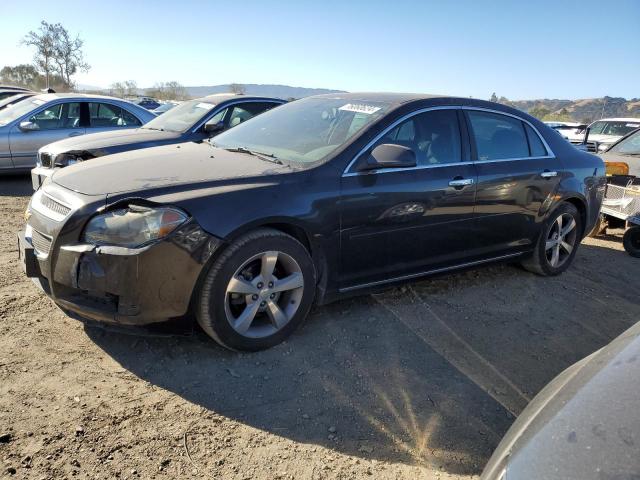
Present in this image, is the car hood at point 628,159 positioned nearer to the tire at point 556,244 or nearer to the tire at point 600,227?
the tire at point 600,227

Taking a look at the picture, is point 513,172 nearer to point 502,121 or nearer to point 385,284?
point 502,121

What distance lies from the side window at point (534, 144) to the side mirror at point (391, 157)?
72.0 inches

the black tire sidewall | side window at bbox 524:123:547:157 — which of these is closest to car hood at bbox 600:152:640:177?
the black tire sidewall

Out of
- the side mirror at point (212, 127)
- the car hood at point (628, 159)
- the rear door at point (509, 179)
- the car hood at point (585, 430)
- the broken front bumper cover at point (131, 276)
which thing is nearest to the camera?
the car hood at point (585, 430)

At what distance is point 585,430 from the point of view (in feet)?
5.06

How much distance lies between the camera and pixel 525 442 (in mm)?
1620

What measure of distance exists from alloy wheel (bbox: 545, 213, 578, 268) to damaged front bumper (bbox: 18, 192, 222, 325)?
11.7 feet

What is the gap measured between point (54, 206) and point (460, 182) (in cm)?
291

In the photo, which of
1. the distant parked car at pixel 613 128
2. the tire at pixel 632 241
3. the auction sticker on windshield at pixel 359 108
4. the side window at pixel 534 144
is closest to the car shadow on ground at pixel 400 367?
the side window at pixel 534 144

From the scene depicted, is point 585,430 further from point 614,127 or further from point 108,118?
point 614,127

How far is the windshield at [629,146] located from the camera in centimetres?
764

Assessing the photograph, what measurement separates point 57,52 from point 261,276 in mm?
51327

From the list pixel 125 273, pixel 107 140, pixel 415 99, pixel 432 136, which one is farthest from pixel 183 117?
pixel 125 273

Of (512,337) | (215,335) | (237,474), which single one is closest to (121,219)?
(215,335)
